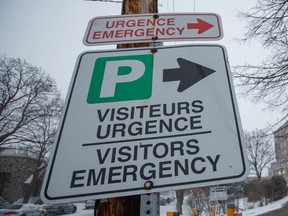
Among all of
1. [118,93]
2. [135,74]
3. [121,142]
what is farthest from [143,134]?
[135,74]

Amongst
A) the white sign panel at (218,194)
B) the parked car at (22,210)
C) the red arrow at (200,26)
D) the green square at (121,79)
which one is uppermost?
the red arrow at (200,26)

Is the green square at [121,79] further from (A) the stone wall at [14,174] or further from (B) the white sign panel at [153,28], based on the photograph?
(A) the stone wall at [14,174]

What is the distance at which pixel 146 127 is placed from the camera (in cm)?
110

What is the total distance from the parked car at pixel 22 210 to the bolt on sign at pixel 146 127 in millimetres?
18841

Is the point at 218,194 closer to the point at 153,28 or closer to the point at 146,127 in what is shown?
the point at 153,28

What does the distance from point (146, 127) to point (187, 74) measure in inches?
16.8

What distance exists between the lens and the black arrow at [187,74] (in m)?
1.25

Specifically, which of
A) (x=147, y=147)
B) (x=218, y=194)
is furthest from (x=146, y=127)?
(x=218, y=194)

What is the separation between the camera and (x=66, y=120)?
1136 mm

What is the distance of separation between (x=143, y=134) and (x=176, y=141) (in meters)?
0.16

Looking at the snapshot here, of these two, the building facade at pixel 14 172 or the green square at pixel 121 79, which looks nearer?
the green square at pixel 121 79

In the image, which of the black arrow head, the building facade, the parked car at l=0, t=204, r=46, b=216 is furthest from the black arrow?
the building facade

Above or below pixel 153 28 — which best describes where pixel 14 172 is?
above

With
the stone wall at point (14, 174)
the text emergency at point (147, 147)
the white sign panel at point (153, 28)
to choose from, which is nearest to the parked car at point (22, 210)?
the stone wall at point (14, 174)
